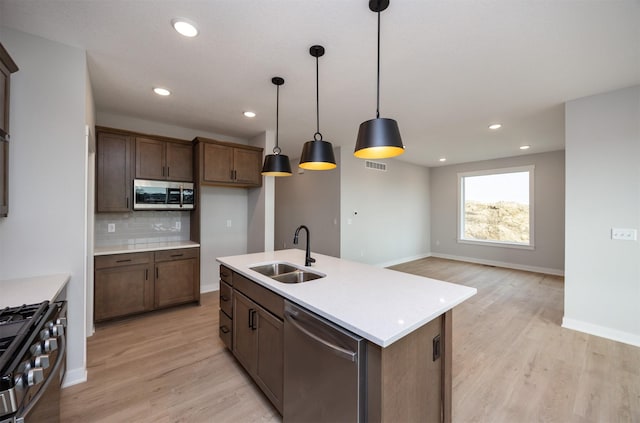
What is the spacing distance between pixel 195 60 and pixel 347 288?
7.47 feet

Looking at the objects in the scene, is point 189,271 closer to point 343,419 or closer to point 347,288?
point 347,288

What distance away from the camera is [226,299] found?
241 centimetres

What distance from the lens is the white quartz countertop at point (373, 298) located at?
3.74 feet

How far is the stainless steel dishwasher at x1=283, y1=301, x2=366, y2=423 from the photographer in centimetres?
115

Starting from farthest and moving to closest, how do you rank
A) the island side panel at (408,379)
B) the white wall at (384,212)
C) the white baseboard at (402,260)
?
the white baseboard at (402,260) < the white wall at (384,212) < the island side panel at (408,379)

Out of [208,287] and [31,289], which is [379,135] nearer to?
[31,289]

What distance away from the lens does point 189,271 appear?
3.61m

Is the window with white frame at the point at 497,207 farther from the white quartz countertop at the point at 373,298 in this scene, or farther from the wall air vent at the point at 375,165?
the white quartz countertop at the point at 373,298

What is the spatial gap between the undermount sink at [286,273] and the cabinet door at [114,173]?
7.37 ft

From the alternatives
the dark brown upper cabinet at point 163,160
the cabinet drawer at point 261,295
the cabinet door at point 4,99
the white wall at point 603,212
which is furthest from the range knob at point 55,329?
the white wall at point 603,212

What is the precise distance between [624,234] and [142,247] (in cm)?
555

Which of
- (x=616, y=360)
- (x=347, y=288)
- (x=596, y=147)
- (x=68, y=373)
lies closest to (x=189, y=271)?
(x=68, y=373)

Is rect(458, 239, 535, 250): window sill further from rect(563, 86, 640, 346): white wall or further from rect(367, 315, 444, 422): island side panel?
rect(367, 315, 444, 422): island side panel

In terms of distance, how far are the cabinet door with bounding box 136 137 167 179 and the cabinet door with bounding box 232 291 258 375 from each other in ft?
7.61
